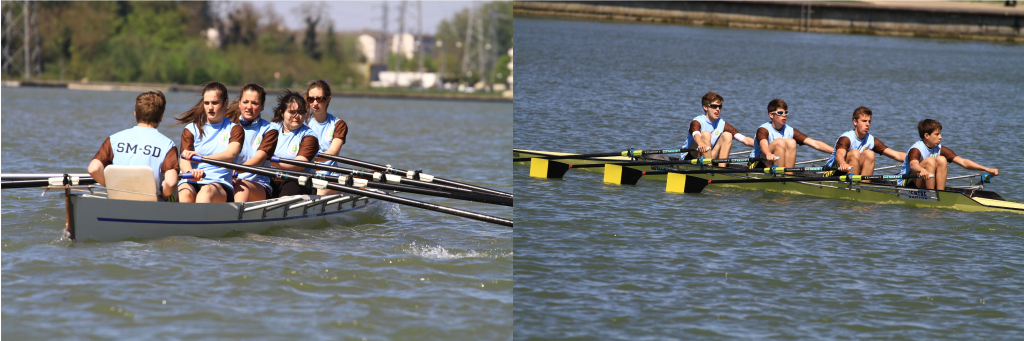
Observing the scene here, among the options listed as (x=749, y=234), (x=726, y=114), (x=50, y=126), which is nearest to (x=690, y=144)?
(x=749, y=234)

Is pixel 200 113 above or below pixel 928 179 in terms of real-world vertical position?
above

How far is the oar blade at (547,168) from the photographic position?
42.4 feet

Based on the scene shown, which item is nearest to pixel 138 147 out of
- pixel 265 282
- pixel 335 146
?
pixel 265 282

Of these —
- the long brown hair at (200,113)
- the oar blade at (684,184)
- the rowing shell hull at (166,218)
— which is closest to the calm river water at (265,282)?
the rowing shell hull at (166,218)

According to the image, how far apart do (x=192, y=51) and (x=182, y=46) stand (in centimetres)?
612

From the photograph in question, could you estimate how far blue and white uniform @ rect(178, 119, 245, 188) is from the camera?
28.3ft

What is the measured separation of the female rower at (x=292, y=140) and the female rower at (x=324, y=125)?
324mm

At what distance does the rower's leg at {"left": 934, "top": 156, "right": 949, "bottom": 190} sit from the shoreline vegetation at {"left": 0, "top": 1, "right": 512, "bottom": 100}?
2759 inches

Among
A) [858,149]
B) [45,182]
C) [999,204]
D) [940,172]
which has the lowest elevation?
[999,204]

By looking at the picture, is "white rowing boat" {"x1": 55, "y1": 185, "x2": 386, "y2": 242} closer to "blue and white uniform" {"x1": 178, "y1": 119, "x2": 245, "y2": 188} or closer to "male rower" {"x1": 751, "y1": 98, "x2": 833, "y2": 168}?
"blue and white uniform" {"x1": 178, "y1": 119, "x2": 245, "y2": 188}

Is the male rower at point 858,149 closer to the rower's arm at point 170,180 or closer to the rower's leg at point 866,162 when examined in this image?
the rower's leg at point 866,162

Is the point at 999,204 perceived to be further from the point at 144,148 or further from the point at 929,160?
the point at 144,148

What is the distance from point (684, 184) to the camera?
39.0 feet

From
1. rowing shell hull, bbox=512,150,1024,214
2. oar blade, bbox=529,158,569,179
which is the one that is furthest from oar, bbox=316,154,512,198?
rowing shell hull, bbox=512,150,1024,214
